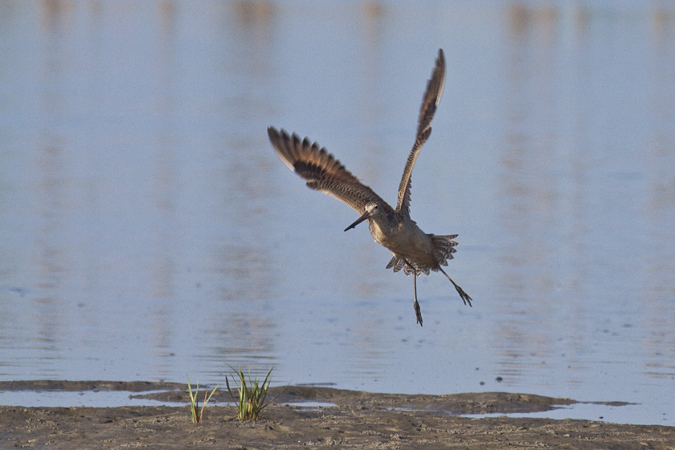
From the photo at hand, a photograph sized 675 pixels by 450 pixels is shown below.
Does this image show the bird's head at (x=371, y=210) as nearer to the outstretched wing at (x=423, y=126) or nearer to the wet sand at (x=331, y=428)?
the outstretched wing at (x=423, y=126)

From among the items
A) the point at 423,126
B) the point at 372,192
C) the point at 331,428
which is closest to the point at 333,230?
the point at 423,126

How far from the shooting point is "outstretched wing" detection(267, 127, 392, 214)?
10195 millimetres

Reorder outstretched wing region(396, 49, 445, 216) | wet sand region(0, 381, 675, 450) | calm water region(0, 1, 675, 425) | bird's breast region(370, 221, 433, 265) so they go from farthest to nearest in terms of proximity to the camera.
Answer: calm water region(0, 1, 675, 425)
bird's breast region(370, 221, 433, 265)
outstretched wing region(396, 49, 445, 216)
wet sand region(0, 381, 675, 450)

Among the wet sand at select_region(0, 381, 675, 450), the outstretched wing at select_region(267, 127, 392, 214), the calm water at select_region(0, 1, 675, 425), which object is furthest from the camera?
the calm water at select_region(0, 1, 675, 425)

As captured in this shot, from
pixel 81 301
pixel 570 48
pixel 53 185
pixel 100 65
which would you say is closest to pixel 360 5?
pixel 570 48

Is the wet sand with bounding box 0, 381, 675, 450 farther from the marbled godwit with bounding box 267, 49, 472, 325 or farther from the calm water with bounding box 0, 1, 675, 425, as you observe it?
the marbled godwit with bounding box 267, 49, 472, 325

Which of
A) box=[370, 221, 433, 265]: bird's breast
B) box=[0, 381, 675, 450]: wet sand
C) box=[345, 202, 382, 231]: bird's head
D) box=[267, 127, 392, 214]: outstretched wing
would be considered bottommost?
box=[0, 381, 675, 450]: wet sand

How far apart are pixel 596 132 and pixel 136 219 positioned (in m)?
13.1

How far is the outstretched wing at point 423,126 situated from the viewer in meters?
10.4

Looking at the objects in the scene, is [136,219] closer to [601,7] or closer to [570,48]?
[570,48]

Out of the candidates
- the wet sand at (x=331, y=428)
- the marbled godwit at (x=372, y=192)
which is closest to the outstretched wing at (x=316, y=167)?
the marbled godwit at (x=372, y=192)

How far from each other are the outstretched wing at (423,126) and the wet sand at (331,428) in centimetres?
181

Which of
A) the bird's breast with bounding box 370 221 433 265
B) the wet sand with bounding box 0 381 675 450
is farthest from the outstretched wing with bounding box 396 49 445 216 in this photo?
the wet sand with bounding box 0 381 675 450

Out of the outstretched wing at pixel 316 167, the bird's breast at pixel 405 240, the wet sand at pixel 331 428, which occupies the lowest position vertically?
the wet sand at pixel 331 428
